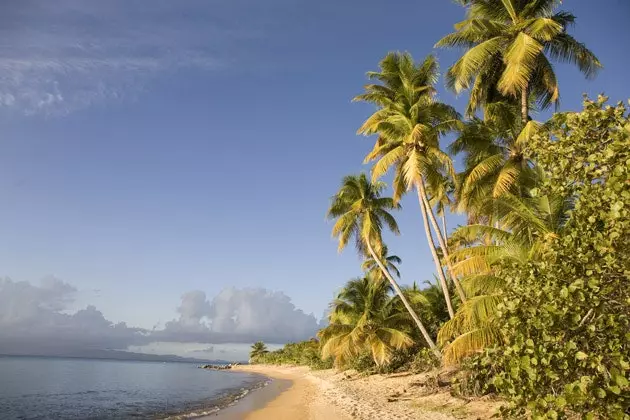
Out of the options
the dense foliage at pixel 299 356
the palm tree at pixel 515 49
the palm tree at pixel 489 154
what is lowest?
the dense foliage at pixel 299 356

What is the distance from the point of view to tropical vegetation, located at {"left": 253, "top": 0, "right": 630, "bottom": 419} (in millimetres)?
3816

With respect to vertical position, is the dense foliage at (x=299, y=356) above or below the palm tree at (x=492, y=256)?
below

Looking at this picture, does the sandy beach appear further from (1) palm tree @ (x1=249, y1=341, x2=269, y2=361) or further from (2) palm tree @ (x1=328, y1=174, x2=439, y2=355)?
(1) palm tree @ (x1=249, y1=341, x2=269, y2=361)

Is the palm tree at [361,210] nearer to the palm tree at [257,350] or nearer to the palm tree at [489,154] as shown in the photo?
the palm tree at [489,154]

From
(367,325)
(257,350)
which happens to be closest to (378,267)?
(367,325)

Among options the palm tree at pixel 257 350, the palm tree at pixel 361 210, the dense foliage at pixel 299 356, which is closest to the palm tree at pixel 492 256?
the palm tree at pixel 361 210

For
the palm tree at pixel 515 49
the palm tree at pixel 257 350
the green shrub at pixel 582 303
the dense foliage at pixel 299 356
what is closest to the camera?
the green shrub at pixel 582 303

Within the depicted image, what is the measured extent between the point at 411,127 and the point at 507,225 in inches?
243

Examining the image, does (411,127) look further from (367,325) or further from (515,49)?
(367,325)

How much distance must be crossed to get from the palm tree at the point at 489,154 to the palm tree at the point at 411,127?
0.88 metres

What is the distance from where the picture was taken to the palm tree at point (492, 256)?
34.3 ft

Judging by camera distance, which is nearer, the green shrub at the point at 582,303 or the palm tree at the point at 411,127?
the green shrub at the point at 582,303

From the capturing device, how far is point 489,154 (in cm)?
1572

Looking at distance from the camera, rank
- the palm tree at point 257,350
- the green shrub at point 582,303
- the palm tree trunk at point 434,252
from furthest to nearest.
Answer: the palm tree at point 257,350, the palm tree trunk at point 434,252, the green shrub at point 582,303
